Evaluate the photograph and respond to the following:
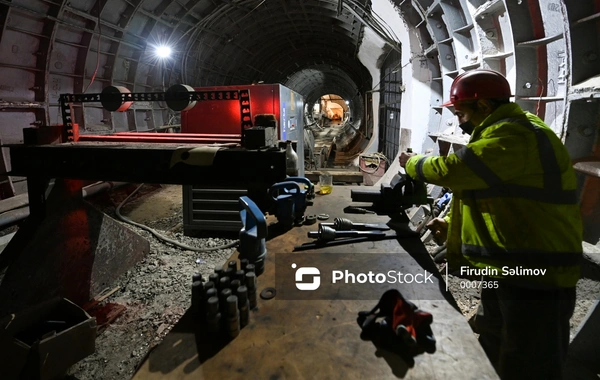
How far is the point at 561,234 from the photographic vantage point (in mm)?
1858

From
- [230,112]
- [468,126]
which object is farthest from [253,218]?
[230,112]

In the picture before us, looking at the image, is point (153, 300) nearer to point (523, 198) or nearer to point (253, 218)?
point (253, 218)

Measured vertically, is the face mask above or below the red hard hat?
below

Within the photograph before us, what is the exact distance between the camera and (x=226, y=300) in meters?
1.40

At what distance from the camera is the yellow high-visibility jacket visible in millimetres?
1854

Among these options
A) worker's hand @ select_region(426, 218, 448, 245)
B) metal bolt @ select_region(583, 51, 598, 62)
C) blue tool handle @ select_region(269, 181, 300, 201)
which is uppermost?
metal bolt @ select_region(583, 51, 598, 62)

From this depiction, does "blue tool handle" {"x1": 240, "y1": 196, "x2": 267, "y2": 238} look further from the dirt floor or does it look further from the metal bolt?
the metal bolt

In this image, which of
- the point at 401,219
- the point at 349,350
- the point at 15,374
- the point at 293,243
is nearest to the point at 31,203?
the point at 15,374

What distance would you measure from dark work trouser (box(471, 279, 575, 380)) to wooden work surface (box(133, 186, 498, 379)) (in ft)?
2.25

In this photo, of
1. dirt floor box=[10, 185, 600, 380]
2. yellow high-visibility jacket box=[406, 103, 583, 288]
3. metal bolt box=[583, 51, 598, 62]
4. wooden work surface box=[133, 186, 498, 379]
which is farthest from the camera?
dirt floor box=[10, 185, 600, 380]

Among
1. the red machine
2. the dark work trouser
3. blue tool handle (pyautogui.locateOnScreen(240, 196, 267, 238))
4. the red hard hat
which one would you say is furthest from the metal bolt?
the red machine

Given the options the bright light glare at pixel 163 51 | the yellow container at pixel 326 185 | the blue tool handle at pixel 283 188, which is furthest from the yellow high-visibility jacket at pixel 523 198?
the bright light glare at pixel 163 51

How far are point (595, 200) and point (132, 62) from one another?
986 cm

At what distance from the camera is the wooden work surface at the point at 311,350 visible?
48.5 inches
